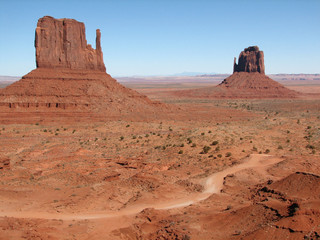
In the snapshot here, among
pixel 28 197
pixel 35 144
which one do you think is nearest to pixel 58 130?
pixel 35 144

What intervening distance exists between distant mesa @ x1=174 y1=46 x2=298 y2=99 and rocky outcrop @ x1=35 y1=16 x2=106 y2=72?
58.2 meters

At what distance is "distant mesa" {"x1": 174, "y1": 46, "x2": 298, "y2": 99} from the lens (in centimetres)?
10125

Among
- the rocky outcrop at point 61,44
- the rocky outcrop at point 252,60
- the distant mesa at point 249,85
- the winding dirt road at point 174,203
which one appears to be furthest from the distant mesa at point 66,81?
the rocky outcrop at point 252,60

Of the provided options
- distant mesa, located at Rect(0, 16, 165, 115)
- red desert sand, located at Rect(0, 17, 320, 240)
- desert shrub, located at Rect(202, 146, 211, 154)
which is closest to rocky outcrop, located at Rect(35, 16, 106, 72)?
distant mesa, located at Rect(0, 16, 165, 115)

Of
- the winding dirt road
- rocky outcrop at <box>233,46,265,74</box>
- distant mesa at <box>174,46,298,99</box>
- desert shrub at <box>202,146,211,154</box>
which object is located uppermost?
rocky outcrop at <box>233,46,265,74</box>

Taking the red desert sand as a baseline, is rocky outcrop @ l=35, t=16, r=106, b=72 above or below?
above

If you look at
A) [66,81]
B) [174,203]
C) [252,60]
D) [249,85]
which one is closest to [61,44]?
[66,81]

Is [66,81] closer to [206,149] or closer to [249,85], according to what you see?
[206,149]

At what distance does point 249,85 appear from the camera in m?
106

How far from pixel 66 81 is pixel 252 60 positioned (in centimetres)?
7910

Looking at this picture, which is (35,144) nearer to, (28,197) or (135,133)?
(135,133)

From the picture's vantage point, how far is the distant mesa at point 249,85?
101m

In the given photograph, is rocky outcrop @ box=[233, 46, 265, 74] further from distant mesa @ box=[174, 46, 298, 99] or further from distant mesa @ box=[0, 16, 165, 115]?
distant mesa @ box=[0, 16, 165, 115]

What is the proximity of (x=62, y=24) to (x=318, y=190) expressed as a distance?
44.1m
